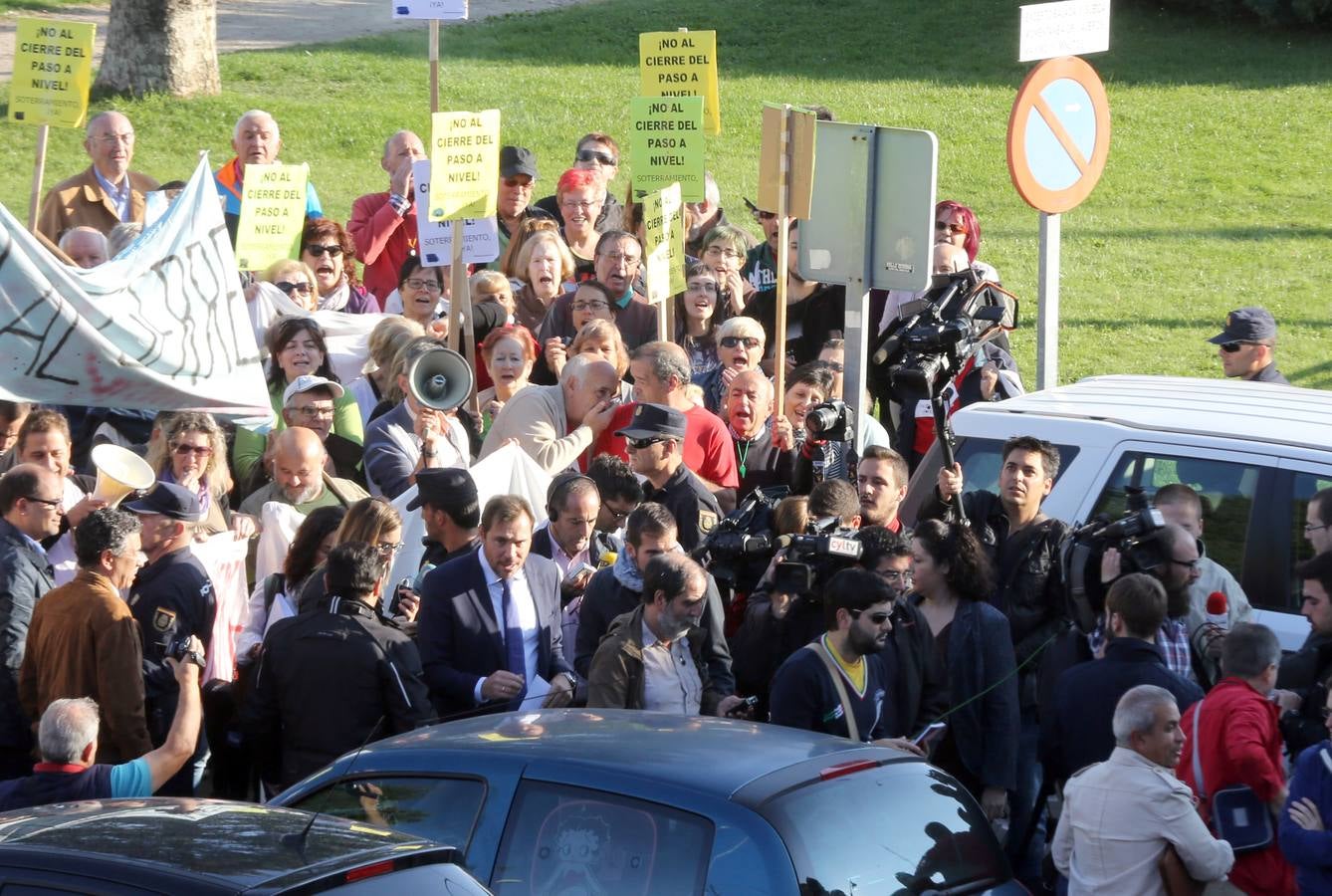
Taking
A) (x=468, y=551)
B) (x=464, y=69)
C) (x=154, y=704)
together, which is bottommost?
(x=154, y=704)

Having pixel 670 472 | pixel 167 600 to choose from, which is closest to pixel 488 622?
pixel 167 600

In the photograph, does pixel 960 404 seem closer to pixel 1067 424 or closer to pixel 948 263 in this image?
pixel 948 263

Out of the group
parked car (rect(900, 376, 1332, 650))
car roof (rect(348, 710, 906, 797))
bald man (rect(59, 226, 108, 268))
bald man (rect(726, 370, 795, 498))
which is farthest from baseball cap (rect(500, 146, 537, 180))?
car roof (rect(348, 710, 906, 797))

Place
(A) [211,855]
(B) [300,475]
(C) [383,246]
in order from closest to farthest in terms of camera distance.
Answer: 1. (A) [211,855]
2. (B) [300,475]
3. (C) [383,246]

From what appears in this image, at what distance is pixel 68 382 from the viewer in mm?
8312

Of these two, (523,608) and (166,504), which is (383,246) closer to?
(166,504)

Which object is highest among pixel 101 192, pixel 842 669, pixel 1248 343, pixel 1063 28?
pixel 1063 28

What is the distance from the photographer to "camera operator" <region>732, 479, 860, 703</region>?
7.26 metres

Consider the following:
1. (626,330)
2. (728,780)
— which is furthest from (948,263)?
(728,780)

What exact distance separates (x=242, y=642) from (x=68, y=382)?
5.54ft

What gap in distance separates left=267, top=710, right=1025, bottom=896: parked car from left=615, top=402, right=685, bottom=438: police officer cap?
9.56 ft

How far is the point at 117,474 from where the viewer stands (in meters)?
7.73

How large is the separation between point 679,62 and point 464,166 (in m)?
2.43

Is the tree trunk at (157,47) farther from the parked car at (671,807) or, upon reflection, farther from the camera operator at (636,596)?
the parked car at (671,807)
